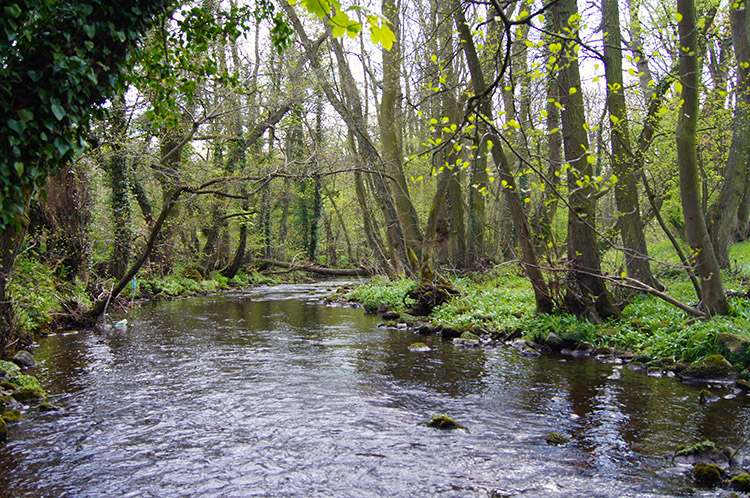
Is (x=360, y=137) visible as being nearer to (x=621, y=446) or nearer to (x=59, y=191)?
(x=59, y=191)

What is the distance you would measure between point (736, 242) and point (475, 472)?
1857cm

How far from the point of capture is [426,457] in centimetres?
460

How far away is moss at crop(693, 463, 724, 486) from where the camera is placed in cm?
395

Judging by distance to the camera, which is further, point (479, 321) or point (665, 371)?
point (479, 321)

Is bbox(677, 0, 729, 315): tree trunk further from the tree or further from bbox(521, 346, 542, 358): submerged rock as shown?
the tree

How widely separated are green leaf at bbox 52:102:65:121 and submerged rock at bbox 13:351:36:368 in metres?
6.69

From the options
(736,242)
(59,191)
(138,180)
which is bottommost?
(736,242)

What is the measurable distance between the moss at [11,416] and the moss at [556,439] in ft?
19.4

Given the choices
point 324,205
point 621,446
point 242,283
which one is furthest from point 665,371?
point 324,205

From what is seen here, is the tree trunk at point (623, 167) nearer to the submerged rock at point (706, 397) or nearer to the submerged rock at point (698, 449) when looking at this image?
the submerged rock at point (706, 397)

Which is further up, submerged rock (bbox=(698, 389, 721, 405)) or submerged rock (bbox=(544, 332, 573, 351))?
submerged rock (bbox=(544, 332, 573, 351))

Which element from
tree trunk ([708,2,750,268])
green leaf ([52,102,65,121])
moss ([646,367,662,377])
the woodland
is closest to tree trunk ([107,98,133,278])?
the woodland

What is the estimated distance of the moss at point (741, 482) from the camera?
3.82m

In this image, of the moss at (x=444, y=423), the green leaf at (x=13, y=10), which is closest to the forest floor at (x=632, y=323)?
the moss at (x=444, y=423)
